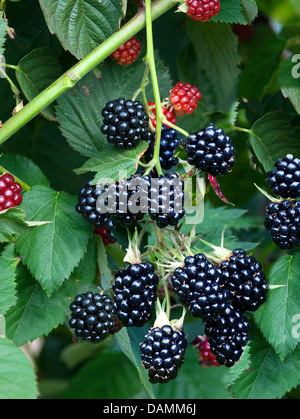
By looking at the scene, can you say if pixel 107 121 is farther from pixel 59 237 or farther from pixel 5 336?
pixel 5 336

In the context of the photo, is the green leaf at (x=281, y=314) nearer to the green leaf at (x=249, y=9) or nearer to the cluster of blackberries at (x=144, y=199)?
the cluster of blackberries at (x=144, y=199)

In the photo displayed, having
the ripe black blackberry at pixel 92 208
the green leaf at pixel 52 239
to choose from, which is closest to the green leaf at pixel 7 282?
the green leaf at pixel 52 239

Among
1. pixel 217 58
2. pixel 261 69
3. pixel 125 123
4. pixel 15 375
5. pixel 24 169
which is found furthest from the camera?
pixel 261 69

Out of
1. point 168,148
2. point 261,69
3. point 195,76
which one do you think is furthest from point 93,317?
point 261,69

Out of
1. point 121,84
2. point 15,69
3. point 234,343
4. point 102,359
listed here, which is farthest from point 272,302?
point 102,359

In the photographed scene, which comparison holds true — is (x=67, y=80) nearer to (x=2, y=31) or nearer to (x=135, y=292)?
(x=2, y=31)

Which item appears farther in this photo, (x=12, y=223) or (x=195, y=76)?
(x=195, y=76)

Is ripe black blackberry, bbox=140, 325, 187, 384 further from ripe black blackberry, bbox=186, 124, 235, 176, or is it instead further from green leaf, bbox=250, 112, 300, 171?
green leaf, bbox=250, 112, 300, 171
